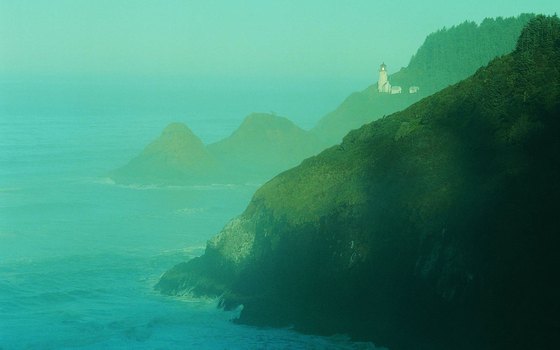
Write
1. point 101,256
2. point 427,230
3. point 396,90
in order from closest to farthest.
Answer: point 427,230, point 101,256, point 396,90

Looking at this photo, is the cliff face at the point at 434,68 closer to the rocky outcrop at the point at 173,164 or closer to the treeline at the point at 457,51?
the treeline at the point at 457,51

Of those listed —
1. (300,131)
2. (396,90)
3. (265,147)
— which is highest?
(396,90)

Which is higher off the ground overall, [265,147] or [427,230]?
[265,147]

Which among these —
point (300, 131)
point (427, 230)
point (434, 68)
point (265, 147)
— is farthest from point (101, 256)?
point (434, 68)

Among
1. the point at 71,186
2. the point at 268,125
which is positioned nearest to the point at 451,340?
the point at 71,186

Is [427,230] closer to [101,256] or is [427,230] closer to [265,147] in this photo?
[101,256]

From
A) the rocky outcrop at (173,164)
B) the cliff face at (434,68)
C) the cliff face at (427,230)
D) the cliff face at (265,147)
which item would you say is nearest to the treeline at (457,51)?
the cliff face at (434,68)
